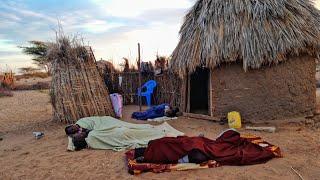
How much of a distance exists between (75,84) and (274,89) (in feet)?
15.7

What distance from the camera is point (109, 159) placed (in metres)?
5.76

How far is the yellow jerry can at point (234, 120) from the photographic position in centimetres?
782

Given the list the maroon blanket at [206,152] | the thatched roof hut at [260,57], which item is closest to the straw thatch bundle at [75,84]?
the thatched roof hut at [260,57]

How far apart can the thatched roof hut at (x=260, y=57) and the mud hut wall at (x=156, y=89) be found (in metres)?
2.17

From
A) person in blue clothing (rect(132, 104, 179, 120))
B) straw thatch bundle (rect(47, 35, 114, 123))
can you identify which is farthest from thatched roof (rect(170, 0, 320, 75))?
straw thatch bundle (rect(47, 35, 114, 123))

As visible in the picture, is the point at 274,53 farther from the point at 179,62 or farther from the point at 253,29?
the point at 179,62

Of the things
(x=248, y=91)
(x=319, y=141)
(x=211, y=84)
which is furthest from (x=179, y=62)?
(x=319, y=141)

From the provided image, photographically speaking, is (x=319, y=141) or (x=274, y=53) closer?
(x=319, y=141)

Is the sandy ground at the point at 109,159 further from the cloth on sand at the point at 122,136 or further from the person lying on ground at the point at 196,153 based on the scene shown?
the cloth on sand at the point at 122,136

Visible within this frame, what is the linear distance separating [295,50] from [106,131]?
14.3 feet

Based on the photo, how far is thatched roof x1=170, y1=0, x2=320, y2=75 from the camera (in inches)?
308

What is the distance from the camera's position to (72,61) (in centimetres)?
923

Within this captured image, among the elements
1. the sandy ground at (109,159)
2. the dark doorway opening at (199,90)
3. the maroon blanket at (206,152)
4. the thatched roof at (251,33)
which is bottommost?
the sandy ground at (109,159)

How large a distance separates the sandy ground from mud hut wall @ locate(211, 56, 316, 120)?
0.40 metres
